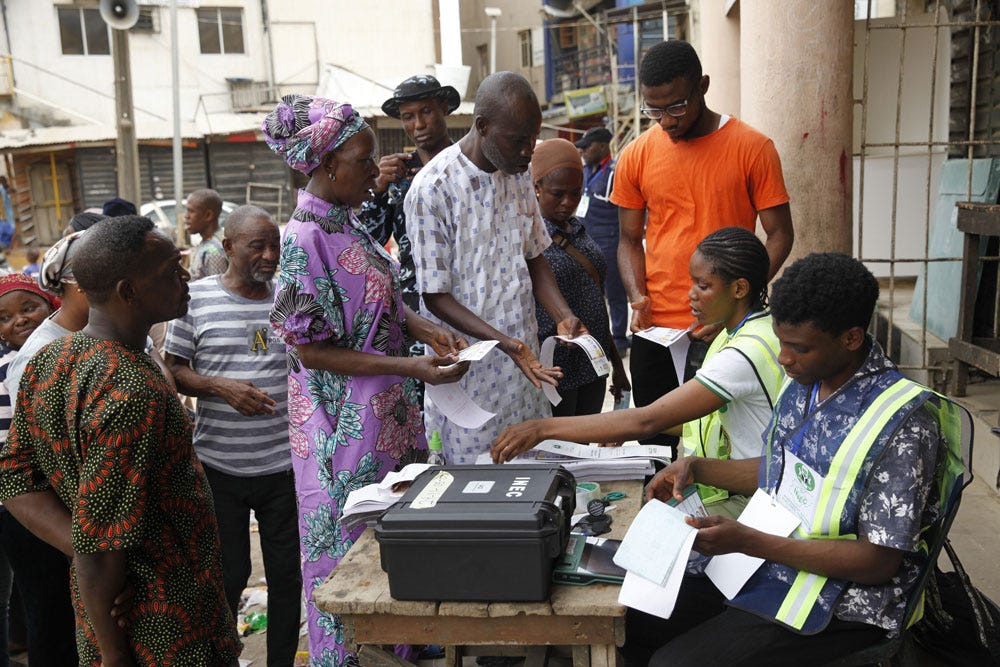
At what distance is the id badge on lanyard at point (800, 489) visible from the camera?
7.07 feet

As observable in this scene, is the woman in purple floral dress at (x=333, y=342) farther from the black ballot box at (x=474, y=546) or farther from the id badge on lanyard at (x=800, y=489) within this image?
the id badge on lanyard at (x=800, y=489)

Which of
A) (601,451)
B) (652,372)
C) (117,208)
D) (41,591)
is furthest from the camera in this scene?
(117,208)

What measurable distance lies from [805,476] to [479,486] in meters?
0.81

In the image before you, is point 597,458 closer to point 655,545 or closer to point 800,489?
point 800,489

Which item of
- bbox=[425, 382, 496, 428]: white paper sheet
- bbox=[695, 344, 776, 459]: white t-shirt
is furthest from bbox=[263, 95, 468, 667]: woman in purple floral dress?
bbox=[695, 344, 776, 459]: white t-shirt

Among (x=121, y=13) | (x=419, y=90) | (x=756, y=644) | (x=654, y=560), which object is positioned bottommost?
(x=756, y=644)

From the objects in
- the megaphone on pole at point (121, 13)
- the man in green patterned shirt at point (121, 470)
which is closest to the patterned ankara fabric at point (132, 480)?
the man in green patterned shirt at point (121, 470)

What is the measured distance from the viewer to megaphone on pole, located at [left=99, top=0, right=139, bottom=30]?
869 centimetres

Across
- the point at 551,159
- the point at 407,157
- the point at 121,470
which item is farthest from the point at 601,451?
the point at 407,157

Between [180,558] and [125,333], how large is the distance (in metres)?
0.56

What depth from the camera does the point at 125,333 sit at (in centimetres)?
213

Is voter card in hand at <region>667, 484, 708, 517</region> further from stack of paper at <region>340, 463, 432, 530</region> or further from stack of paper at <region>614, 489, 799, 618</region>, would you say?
stack of paper at <region>340, 463, 432, 530</region>

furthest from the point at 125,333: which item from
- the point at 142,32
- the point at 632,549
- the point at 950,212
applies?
the point at 142,32

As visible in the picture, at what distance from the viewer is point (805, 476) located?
219 centimetres
